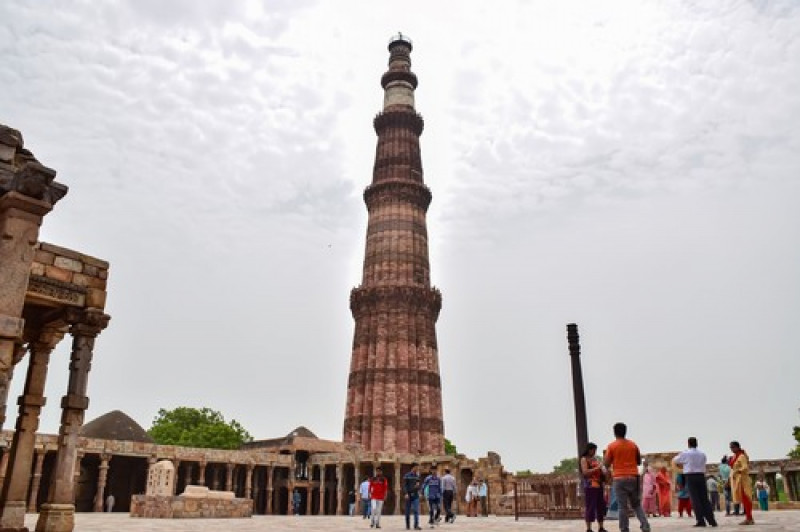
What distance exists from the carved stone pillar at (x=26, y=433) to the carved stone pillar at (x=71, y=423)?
37cm

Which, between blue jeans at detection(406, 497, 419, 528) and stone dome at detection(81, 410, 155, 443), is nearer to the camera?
blue jeans at detection(406, 497, 419, 528)

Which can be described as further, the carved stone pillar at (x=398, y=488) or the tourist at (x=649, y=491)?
the carved stone pillar at (x=398, y=488)

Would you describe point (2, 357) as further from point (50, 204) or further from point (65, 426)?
point (65, 426)

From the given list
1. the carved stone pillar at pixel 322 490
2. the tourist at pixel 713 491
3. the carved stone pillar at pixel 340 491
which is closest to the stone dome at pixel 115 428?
the carved stone pillar at pixel 322 490

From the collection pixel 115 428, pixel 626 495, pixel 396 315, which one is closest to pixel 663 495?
pixel 626 495

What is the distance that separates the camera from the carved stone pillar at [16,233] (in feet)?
16.4

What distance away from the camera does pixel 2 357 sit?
16.1ft

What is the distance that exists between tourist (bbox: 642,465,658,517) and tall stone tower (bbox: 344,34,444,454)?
1941 cm

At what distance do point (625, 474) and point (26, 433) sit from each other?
7.56m

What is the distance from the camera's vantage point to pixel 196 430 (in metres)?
48.6

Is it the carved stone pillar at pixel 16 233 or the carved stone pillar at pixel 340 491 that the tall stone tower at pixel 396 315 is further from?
the carved stone pillar at pixel 16 233

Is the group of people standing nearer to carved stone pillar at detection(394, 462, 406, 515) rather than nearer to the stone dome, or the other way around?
carved stone pillar at detection(394, 462, 406, 515)

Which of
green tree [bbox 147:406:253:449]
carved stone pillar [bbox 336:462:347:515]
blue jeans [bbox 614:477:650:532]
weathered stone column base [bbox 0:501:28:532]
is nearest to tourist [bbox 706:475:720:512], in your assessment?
blue jeans [bbox 614:477:650:532]

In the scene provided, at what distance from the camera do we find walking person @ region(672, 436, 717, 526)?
8458mm
